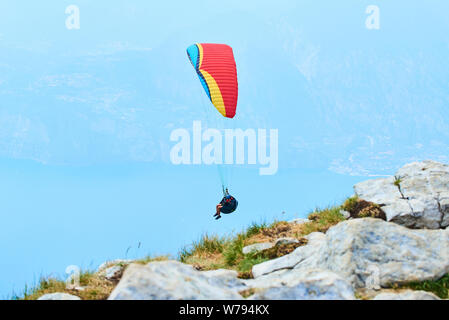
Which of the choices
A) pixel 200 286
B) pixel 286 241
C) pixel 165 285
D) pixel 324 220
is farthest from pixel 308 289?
pixel 324 220

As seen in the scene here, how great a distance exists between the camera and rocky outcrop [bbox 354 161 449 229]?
11.8m

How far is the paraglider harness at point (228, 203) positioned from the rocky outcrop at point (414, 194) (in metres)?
3.87

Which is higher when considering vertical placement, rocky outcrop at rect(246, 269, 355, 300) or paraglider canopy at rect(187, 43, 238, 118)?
paraglider canopy at rect(187, 43, 238, 118)

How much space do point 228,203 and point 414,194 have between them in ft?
18.6

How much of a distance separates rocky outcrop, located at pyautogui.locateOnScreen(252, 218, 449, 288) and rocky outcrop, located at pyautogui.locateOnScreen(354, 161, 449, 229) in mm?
1991

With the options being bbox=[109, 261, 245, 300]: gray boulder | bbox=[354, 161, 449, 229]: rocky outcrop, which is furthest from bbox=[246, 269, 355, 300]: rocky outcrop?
bbox=[354, 161, 449, 229]: rocky outcrop

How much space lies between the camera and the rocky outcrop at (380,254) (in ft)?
27.9

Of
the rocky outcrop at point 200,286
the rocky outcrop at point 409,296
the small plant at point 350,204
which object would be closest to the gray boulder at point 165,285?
the rocky outcrop at point 200,286

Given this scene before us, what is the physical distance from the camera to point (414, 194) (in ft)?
41.5

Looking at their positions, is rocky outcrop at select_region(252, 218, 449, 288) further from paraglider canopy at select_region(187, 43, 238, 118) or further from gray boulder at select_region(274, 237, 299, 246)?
paraglider canopy at select_region(187, 43, 238, 118)

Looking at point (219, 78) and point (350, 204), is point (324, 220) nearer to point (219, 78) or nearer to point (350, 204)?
point (350, 204)

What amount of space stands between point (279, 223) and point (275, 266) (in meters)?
4.68
